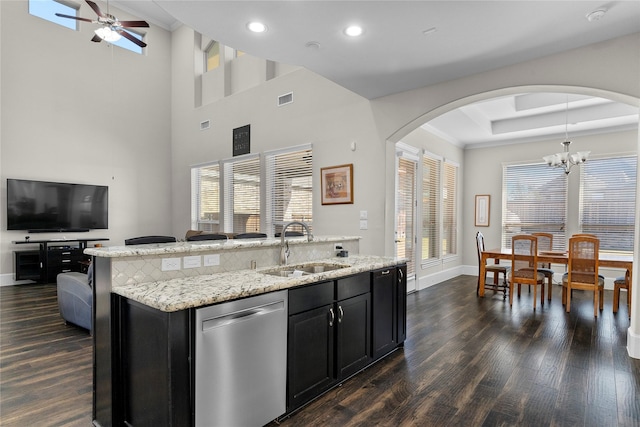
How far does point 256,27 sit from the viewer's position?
2.93m

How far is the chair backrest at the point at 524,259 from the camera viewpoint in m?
4.95

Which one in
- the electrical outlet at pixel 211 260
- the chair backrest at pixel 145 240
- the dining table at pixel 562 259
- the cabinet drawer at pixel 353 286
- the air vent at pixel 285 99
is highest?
the air vent at pixel 285 99

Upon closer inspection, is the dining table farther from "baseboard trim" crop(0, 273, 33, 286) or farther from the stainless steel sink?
"baseboard trim" crop(0, 273, 33, 286)

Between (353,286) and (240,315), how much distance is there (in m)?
1.11

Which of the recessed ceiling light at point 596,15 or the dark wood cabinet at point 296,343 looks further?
the recessed ceiling light at point 596,15

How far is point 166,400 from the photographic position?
5.58ft

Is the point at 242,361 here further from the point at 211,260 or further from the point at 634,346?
the point at 634,346

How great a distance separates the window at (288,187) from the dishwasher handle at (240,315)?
360cm

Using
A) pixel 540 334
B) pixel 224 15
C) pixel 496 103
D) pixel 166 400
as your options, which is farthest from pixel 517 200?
pixel 166 400

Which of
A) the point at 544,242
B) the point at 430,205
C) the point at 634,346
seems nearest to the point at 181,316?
the point at 634,346

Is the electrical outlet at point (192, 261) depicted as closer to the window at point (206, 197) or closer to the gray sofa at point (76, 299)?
the gray sofa at point (76, 299)

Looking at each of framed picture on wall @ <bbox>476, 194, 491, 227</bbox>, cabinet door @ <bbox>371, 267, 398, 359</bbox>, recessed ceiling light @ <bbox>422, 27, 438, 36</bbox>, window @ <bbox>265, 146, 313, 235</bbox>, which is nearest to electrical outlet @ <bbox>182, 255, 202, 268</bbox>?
cabinet door @ <bbox>371, 267, 398, 359</bbox>

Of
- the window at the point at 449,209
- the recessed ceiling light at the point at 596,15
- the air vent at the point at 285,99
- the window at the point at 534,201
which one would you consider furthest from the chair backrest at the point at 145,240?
the window at the point at 534,201

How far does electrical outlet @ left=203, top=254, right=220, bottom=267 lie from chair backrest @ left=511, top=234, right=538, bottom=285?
4.41 m
